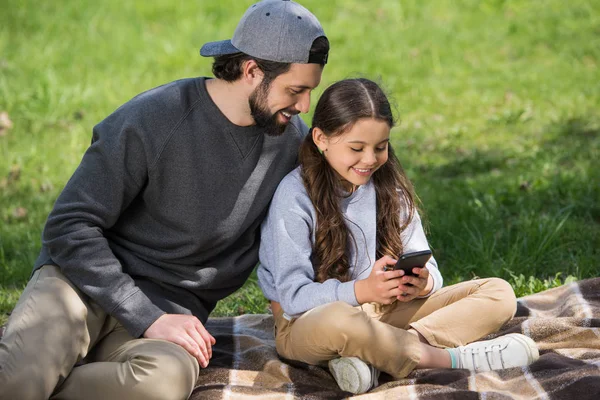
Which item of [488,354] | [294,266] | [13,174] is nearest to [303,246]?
[294,266]

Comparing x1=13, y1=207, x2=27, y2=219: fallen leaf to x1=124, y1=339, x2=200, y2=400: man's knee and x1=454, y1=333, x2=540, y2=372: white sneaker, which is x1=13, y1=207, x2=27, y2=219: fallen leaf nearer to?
x1=124, y1=339, x2=200, y2=400: man's knee

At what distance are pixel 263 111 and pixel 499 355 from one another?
1.45 metres

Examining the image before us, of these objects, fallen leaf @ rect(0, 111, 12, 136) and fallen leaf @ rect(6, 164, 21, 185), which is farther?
fallen leaf @ rect(0, 111, 12, 136)

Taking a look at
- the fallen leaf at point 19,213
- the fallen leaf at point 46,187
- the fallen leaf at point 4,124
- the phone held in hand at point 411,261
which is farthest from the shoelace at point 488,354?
the fallen leaf at point 4,124

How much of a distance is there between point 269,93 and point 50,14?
6.74 m

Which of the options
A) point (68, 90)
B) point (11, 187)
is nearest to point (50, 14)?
point (68, 90)

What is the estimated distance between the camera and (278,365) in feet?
13.0

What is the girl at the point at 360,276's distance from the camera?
3631 millimetres

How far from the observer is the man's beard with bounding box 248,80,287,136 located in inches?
151

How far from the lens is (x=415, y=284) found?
376cm

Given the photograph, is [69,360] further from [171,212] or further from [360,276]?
[360,276]

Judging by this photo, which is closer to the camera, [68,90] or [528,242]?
[528,242]

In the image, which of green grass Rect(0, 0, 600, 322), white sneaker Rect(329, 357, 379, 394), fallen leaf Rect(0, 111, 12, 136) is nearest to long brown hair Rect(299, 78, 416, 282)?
white sneaker Rect(329, 357, 379, 394)

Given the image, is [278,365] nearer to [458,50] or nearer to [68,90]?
[68,90]
